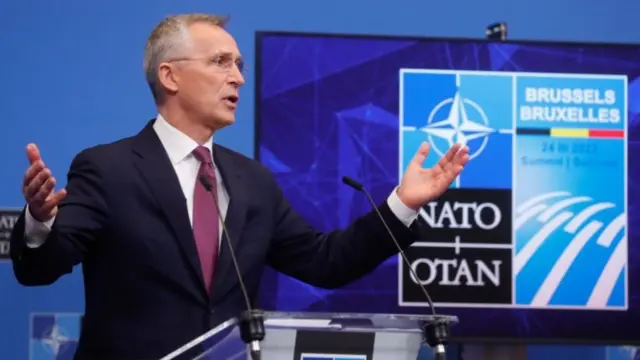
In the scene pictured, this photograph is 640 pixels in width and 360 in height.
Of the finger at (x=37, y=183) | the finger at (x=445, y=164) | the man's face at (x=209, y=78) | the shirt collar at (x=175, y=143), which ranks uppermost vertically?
the man's face at (x=209, y=78)

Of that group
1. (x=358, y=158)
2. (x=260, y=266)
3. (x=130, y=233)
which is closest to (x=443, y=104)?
(x=358, y=158)

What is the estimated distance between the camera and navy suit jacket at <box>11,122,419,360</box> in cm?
259

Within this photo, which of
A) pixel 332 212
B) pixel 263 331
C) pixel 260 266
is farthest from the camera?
pixel 332 212

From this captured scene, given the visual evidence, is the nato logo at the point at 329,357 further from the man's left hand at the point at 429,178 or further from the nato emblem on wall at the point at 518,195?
the nato emblem on wall at the point at 518,195

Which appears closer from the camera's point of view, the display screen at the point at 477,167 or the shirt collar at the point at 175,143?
the shirt collar at the point at 175,143

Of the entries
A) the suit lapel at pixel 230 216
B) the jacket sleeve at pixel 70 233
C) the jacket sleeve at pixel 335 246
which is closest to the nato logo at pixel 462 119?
the jacket sleeve at pixel 335 246

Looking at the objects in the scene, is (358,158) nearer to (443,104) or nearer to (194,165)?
(443,104)

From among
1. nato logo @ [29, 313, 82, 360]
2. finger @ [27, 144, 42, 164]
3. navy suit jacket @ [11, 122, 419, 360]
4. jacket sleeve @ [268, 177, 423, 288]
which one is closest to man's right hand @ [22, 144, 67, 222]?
finger @ [27, 144, 42, 164]

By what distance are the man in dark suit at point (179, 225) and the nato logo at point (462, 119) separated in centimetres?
98

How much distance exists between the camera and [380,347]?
2.21 meters

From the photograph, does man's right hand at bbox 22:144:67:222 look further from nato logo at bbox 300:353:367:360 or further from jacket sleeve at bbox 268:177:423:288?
jacket sleeve at bbox 268:177:423:288

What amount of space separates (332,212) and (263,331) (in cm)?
174

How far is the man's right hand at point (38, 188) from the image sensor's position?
2.24 m

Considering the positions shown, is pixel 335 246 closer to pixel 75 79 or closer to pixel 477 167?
pixel 477 167
